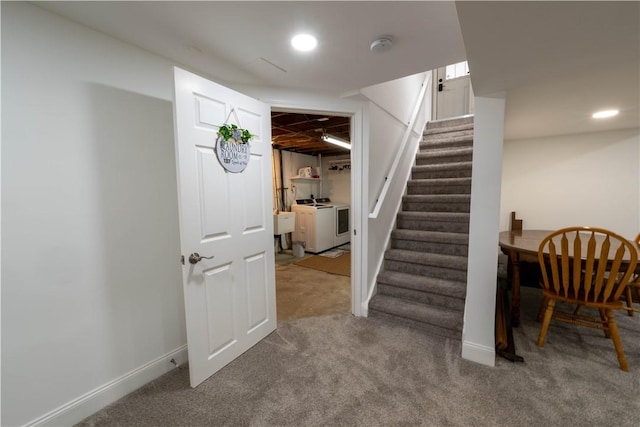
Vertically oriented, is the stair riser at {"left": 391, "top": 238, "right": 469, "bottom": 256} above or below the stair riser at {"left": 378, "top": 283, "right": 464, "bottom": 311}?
above

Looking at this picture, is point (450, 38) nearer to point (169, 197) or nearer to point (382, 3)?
point (382, 3)

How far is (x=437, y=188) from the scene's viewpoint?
3.24m

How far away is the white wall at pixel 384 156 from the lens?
2.45 meters

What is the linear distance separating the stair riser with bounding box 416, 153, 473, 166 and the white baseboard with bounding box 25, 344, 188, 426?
354cm

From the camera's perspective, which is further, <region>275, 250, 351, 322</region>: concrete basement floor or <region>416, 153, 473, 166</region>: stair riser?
<region>416, 153, 473, 166</region>: stair riser

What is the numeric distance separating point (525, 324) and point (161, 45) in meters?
3.47

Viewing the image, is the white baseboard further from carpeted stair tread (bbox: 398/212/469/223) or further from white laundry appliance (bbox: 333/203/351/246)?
white laundry appliance (bbox: 333/203/351/246)

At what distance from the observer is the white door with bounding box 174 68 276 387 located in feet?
4.91

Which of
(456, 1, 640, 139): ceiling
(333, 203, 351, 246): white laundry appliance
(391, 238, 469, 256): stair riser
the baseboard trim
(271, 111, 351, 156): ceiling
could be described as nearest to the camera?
(456, 1, 640, 139): ceiling

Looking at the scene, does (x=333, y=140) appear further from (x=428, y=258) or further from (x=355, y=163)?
(x=428, y=258)

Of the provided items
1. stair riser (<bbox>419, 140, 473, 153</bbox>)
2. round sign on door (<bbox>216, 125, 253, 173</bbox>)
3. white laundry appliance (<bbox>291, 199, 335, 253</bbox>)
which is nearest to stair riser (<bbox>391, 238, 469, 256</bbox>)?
stair riser (<bbox>419, 140, 473, 153</bbox>)

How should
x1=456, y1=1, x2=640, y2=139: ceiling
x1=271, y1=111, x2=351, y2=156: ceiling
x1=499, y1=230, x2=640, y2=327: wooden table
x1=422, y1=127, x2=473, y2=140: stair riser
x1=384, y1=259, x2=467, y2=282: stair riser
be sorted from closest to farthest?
x1=456, y1=1, x2=640, y2=139: ceiling < x1=499, y1=230, x2=640, y2=327: wooden table < x1=384, y1=259, x2=467, y2=282: stair riser < x1=271, y1=111, x2=351, y2=156: ceiling < x1=422, y1=127, x2=473, y2=140: stair riser

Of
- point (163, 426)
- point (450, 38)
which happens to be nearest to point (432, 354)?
point (163, 426)

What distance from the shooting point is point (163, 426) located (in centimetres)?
133
